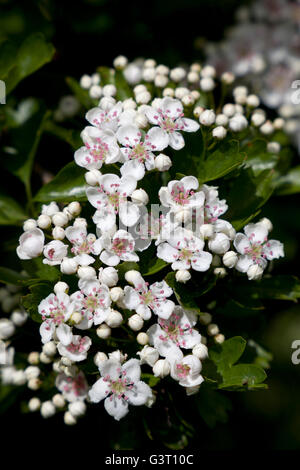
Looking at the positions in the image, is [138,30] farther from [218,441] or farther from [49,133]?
[218,441]

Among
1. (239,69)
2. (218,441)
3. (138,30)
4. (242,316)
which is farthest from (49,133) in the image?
(218,441)

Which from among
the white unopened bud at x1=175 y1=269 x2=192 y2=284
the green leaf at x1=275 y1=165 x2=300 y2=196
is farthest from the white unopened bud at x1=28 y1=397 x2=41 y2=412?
the green leaf at x1=275 y1=165 x2=300 y2=196

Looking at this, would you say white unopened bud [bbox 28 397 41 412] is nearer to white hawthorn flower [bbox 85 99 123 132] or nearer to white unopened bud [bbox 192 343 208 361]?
white unopened bud [bbox 192 343 208 361]

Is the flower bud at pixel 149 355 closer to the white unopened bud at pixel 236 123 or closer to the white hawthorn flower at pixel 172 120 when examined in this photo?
the white hawthorn flower at pixel 172 120

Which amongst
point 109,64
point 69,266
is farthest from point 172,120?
point 109,64

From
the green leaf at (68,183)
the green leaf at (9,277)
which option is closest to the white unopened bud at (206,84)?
the green leaf at (68,183)

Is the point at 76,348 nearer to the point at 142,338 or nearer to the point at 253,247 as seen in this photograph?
the point at 142,338

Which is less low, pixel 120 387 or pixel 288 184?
pixel 288 184
